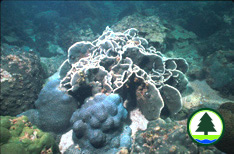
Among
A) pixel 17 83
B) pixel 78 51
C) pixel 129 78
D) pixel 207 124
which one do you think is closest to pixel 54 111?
pixel 17 83

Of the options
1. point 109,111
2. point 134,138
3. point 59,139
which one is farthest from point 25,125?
point 134,138

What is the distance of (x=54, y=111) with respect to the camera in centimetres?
372

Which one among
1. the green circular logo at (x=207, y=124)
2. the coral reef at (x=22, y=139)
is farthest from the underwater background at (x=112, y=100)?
the green circular logo at (x=207, y=124)

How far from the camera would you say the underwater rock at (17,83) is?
13.2 ft

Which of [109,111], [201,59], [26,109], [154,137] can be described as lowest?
[201,59]

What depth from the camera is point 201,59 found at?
700 cm

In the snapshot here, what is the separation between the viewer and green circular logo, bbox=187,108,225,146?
2.08 m

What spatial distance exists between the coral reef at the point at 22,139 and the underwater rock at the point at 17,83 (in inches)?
50.4

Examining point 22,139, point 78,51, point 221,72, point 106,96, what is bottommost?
point 221,72

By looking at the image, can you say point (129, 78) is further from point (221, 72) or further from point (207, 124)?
point (221, 72)

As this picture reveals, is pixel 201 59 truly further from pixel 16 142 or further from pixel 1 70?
pixel 1 70

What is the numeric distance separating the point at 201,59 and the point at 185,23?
23.7ft

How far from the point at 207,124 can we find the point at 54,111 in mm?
3797

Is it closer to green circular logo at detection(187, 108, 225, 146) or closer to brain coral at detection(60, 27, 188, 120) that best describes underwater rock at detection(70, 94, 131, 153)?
brain coral at detection(60, 27, 188, 120)
